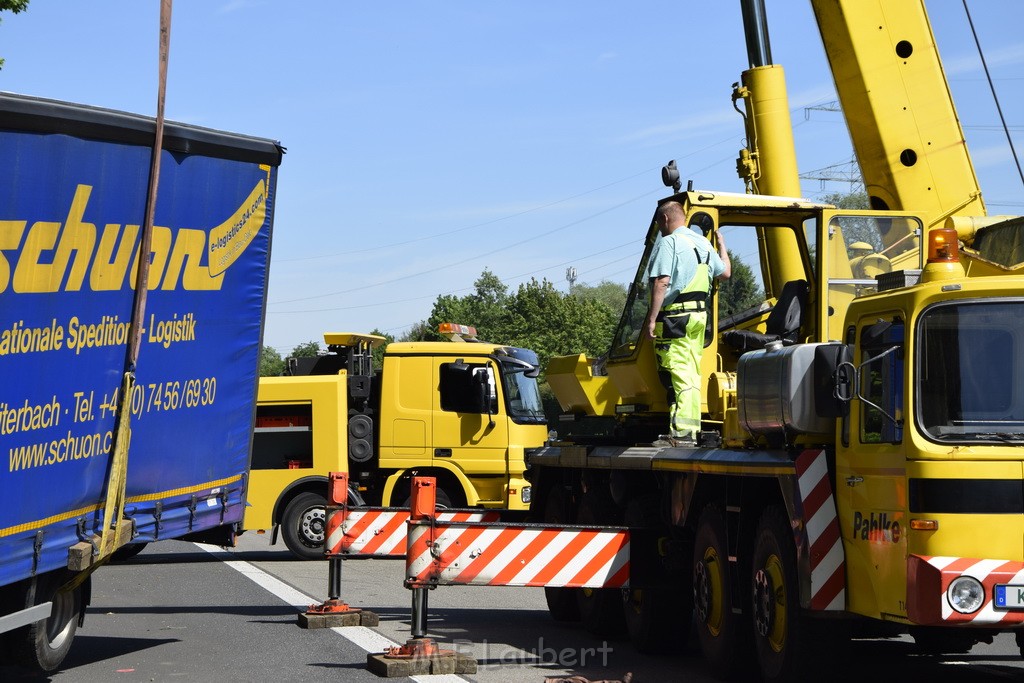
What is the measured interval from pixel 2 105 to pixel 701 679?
219 inches

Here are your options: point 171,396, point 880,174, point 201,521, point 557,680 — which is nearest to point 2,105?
point 171,396

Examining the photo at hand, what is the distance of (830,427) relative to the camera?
8109 mm

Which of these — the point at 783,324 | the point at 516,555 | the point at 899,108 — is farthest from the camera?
the point at 899,108

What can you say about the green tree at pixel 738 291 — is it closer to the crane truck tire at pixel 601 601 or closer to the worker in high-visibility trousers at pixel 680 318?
the worker in high-visibility trousers at pixel 680 318

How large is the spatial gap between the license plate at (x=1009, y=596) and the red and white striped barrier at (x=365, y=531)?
6.08m

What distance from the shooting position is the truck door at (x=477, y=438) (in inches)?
782

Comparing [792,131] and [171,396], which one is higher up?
[792,131]

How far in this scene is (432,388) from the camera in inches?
792

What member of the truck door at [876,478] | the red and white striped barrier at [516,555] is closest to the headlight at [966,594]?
the truck door at [876,478]

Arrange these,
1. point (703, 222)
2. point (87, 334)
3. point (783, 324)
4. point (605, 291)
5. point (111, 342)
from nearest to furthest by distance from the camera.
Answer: point (87, 334) < point (111, 342) < point (783, 324) < point (703, 222) < point (605, 291)

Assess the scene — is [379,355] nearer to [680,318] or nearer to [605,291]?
[680,318]

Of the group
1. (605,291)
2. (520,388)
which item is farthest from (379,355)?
(605,291)

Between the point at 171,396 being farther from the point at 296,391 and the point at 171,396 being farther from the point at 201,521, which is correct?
the point at 296,391

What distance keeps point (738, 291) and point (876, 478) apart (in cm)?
400
